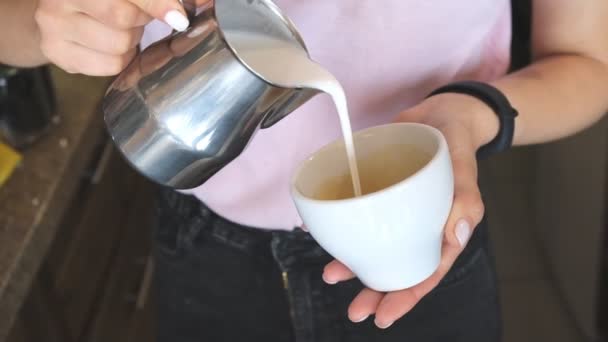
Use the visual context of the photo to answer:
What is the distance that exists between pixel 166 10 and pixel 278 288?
36 cm

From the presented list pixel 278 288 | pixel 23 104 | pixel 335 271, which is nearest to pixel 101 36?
pixel 335 271

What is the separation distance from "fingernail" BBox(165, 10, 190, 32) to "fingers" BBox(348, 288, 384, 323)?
0.74ft

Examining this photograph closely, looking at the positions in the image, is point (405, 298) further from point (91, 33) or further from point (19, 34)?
point (19, 34)

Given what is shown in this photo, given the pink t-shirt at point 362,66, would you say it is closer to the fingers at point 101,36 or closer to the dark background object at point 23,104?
the fingers at point 101,36

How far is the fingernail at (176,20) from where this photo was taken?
0.44 m

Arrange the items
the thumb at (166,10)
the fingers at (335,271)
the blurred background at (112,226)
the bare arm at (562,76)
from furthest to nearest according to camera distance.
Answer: the blurred background at (112,226)
the bare arm at (562,76)
the fingers at (335,271)
the thumb at (166,10)

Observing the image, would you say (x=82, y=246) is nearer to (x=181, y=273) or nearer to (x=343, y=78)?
(x=181, y=273)

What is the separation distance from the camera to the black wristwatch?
0.61 meters

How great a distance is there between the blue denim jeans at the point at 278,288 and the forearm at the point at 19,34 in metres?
0.19

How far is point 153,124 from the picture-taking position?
1.58 feet

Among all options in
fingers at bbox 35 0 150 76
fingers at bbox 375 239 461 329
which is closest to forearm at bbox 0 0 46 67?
fingers at bbox 35 0 150 76

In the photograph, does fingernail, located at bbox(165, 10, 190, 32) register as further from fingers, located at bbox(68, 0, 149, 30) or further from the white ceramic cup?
the white ceramic cup

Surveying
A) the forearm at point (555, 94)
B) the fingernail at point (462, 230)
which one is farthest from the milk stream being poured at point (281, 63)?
the forearm at point (555, 94)

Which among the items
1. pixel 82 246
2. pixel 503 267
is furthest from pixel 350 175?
pixel 503 267
